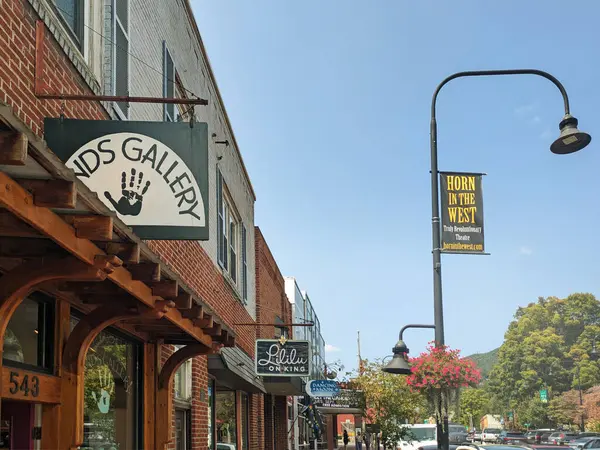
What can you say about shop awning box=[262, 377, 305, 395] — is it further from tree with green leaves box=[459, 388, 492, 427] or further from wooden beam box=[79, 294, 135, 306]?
tree with green leaves box=[459, 388, 492, 427]

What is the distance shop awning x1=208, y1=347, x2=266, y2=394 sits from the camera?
517 inches

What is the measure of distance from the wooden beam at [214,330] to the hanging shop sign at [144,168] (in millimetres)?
1941

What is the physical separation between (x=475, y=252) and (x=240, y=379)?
5409 millimetres

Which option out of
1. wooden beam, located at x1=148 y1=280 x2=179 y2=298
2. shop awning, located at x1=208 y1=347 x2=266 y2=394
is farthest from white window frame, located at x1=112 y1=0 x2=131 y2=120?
shop awning, located at x1=208 y1=347 x2=266 y2=394

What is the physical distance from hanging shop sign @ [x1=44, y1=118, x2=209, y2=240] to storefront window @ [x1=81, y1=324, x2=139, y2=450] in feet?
6.00

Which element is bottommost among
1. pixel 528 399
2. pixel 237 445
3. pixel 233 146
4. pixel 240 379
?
pixel 528 399

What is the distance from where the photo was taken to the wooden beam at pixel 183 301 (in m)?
6.48

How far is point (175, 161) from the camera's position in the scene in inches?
249

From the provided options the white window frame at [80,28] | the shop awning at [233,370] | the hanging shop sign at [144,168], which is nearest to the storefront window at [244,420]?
the shop awning at [233,370]

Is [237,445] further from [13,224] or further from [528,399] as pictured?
[528,399]

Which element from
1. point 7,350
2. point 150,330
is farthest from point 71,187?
point 150,330

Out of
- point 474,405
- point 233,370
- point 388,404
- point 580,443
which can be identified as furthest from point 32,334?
point 474,405

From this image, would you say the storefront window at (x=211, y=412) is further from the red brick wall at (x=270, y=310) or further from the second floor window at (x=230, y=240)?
the red brick wall at (x=270, y=310)

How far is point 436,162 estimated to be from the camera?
11281 mm
